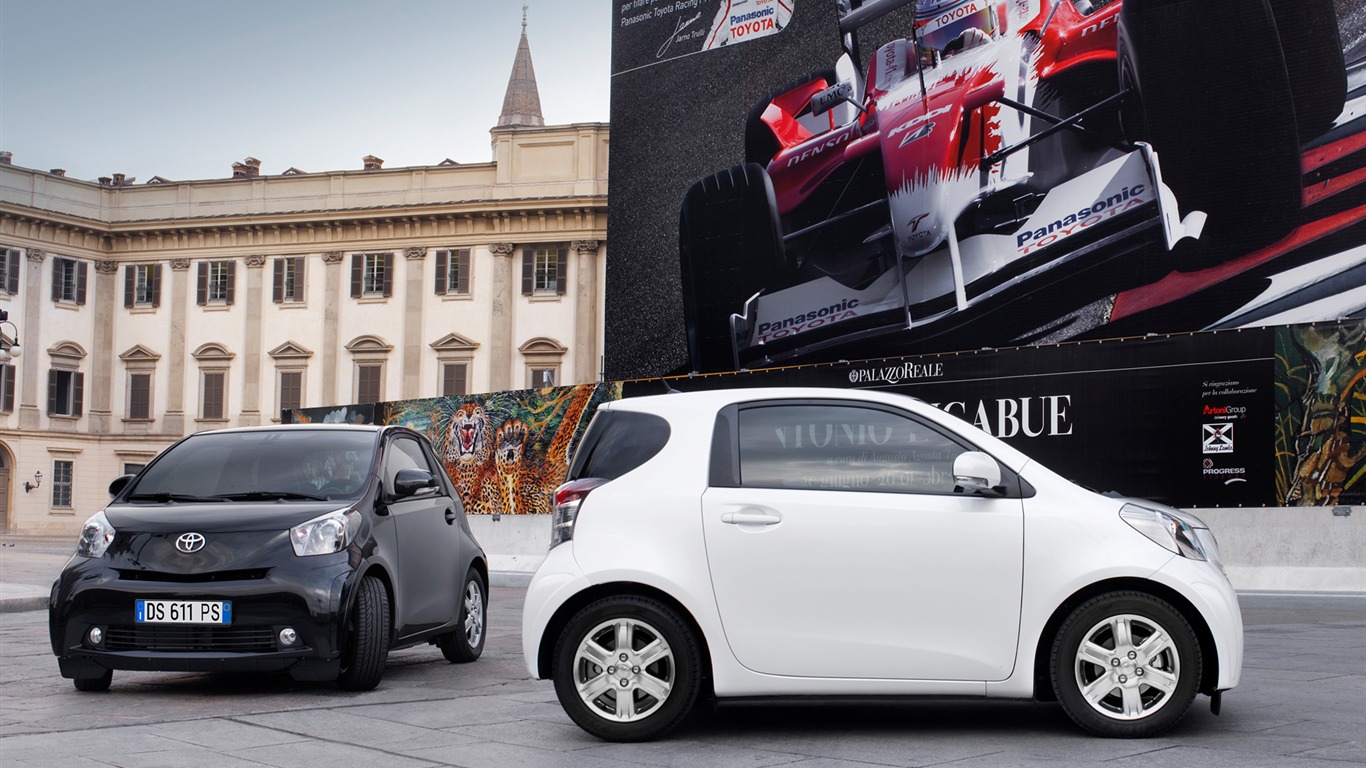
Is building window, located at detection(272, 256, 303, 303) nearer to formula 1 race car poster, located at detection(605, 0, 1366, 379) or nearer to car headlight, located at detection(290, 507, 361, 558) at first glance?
formula 1 race car poster, located at detection(605, 0, 1366, 379)

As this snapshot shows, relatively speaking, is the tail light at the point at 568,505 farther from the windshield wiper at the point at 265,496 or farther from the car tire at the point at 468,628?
the car tire at the point at 468,628

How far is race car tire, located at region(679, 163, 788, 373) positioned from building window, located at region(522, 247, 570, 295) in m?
22.8

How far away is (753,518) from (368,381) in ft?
174

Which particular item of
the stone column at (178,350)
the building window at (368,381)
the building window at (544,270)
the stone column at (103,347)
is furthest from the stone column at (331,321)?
the stone column at (103,347)

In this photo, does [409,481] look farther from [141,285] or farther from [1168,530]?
[141,285]

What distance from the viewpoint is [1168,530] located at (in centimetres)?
655

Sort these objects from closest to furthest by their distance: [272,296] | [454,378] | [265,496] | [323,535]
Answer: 1. [323,535]
2. [265,496]
3. [454,378]
4. [272,296]

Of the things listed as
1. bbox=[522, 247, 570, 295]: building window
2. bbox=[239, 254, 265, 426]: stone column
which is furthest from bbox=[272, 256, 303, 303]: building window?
bbox=[522, 247, 570, 295]: building window

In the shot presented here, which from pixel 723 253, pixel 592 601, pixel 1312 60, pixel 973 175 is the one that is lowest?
pixel 592 601

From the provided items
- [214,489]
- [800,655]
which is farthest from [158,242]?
[800,655]

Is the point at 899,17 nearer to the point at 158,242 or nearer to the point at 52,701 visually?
the point at 52,701

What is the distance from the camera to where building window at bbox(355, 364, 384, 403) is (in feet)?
190

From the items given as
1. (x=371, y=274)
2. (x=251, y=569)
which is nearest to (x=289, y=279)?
(x=371, y=274)

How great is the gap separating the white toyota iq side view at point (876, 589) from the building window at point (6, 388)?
56331mm
